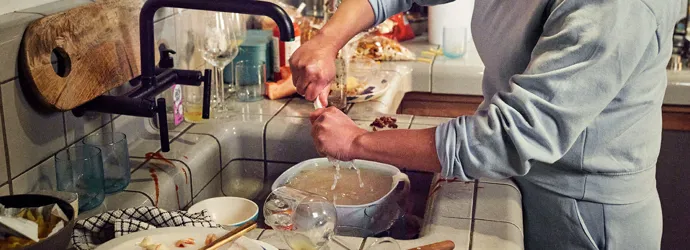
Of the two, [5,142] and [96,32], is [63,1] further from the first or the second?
[5,142]

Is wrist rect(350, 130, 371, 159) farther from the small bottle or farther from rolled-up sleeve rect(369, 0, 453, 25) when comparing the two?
the small bottle

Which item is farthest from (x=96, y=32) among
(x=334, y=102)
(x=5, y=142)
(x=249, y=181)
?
(x=334, y=102)

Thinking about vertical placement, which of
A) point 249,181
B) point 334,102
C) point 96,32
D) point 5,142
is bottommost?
point 249,181

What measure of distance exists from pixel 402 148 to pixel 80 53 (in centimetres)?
54

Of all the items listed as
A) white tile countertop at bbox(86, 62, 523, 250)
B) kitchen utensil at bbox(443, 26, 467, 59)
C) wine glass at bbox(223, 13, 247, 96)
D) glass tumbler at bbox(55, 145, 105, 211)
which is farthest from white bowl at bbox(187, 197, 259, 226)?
kitchen utensil at bbox(443, 26, 467, 59)

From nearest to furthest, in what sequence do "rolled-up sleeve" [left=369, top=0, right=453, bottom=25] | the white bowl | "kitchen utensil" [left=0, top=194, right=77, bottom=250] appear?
1. "kitchen utensil" [left=0, top=194, right=77, bottom=250]
2. the white bowl
3. "rolled-up sleeve" [left=369, top=0, right=453, bottom=25]

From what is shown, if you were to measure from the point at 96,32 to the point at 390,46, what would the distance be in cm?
114

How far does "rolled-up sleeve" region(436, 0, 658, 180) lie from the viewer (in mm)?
973

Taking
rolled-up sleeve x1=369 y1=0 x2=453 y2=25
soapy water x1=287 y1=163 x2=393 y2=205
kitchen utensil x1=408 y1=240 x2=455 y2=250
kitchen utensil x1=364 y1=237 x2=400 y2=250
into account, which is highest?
rolled-up sleeve x1=369 y1=0 x2=453 y2=25

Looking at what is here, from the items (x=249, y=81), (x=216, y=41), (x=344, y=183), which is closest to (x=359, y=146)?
(x=344, y=183)

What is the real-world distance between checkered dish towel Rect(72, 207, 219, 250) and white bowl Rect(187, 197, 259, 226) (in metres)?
0.18

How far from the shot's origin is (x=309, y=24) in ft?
6.89

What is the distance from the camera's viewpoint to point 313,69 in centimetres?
127

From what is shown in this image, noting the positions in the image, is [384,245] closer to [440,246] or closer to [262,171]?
[440,246]
